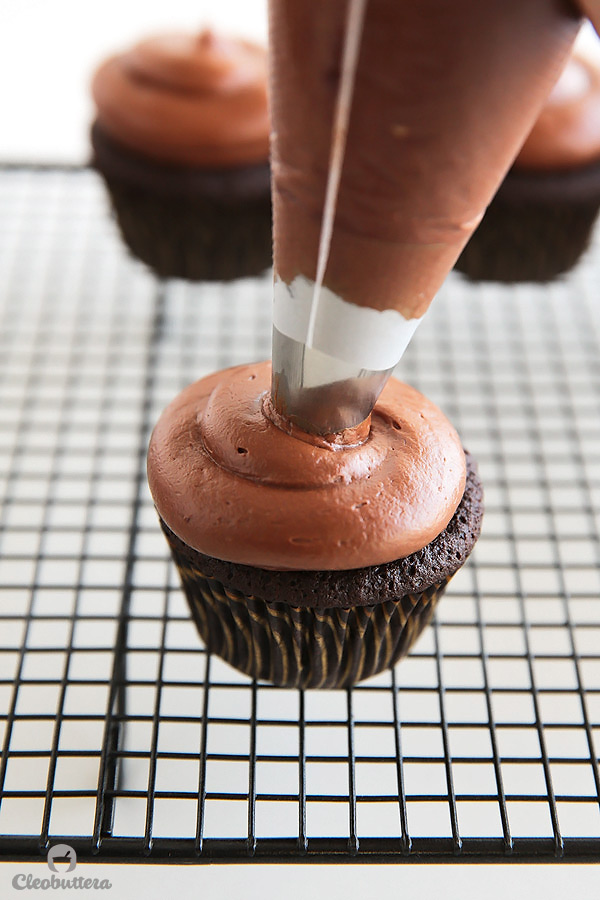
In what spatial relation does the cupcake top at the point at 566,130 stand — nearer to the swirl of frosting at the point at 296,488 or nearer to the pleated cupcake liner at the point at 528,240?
the pleated cupcake liner at the point at 528,240

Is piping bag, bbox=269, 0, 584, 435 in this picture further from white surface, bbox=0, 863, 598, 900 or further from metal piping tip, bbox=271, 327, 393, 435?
white surface, bbox=0, 863, 598, 900

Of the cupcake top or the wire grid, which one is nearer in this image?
the wire grid

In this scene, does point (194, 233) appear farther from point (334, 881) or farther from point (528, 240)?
point (334, 881)

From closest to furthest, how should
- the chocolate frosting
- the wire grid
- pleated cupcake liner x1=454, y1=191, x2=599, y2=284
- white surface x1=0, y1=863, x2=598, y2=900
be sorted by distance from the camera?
the chocolate frosting, the wire grid, white surface x1=0, y1=863, x2=598, y2=900, pleated cupcake liner x1=454, y1=191, x2=599, y2=284

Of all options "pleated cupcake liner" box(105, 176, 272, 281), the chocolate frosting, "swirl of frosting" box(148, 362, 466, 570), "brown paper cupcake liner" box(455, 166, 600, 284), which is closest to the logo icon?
"swirl of frosting" box(148, 362, 466, 570)

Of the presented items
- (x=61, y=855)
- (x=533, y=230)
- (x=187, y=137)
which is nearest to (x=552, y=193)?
(x=533, y=230)

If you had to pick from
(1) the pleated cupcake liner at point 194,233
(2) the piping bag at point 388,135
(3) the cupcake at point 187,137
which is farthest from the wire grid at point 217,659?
(2) the piping bag at point 388,135

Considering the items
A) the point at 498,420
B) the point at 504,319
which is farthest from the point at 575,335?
the point at 498,420

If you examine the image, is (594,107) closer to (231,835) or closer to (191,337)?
(191,337)
